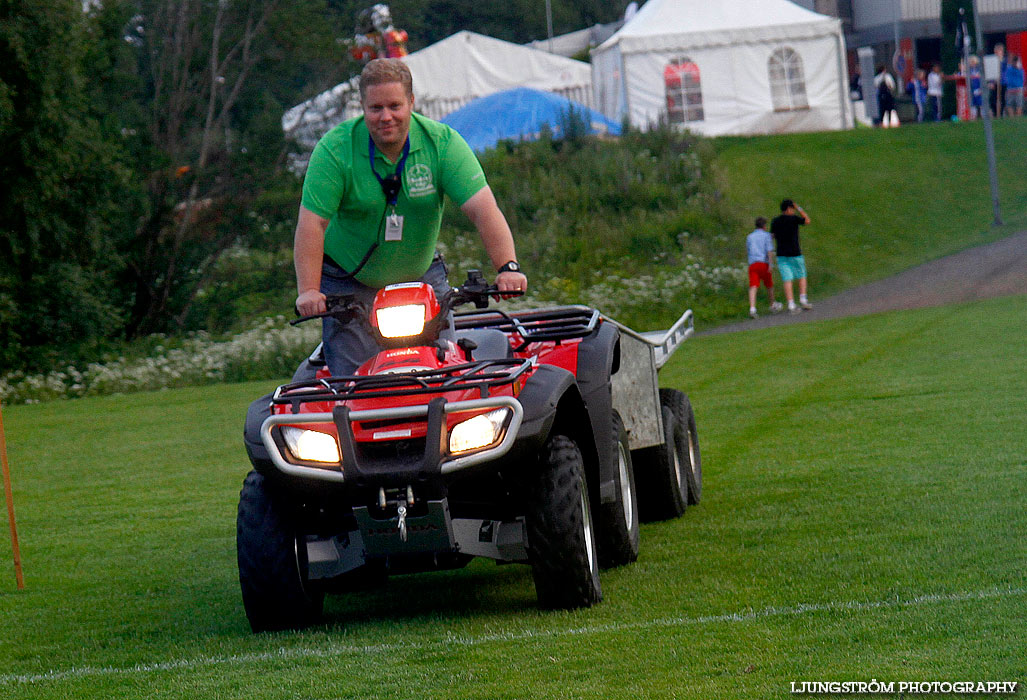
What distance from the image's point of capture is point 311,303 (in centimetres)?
615

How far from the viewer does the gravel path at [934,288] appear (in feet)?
76.9

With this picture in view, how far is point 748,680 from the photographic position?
473 cm

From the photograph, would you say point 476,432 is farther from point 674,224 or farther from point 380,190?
point 674,224

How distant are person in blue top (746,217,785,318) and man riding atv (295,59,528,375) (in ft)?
59.4

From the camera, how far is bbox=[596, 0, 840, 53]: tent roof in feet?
115

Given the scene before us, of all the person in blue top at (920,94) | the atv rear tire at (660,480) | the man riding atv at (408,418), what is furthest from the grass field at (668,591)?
the person in blue top at (920,94)

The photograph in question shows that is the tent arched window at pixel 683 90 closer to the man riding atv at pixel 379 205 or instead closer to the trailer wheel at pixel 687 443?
the trailer wheel at pixel 687 443

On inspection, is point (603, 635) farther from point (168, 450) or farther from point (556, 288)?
point (556, 288)

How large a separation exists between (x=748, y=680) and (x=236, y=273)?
2823cm

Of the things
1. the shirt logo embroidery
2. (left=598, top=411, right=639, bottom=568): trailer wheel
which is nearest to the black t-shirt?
(left=598, top=411, right=639, bottom=568): trailer wheel

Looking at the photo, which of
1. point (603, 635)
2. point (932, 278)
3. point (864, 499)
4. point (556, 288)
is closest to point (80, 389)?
point (556, 288)

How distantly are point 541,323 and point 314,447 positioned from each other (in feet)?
6.52

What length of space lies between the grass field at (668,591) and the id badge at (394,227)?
1.70 meters

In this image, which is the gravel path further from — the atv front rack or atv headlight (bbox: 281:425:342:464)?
atv headlight (bbox: 281:425:342:464)
